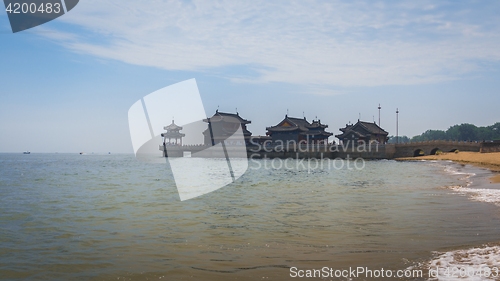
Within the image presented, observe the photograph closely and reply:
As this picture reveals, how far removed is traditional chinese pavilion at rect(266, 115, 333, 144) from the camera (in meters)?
66.6

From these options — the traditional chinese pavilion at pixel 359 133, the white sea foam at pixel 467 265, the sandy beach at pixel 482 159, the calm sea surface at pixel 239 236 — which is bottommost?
the calm sea surface at pixel 239 236

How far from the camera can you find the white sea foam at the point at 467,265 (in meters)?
4.74

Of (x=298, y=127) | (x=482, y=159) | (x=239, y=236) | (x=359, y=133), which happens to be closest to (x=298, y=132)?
(x=298, y=127)

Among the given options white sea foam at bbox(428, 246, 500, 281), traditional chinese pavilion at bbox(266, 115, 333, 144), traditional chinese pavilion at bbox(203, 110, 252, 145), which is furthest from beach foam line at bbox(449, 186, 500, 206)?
traditional chinese pavilion at bbox(203, 110, 252, 145)

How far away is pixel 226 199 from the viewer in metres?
13.8

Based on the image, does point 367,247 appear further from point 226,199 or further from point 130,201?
point 130,201

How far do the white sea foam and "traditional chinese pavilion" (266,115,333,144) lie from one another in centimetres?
6029

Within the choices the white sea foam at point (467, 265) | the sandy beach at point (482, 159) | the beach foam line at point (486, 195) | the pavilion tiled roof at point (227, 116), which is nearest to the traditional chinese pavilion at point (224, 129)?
the pavilion tiled roof at point (227, 116)

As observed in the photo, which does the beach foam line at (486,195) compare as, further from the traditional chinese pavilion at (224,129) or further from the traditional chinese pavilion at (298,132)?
the traditional chinese pavilion at (224,129)

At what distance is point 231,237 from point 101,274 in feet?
8.94

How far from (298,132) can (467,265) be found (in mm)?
61899

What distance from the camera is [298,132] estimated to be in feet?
219

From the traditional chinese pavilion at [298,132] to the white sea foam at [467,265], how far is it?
60291 millimetres

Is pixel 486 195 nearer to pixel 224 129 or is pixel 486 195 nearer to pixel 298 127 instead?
pixel 298 127
